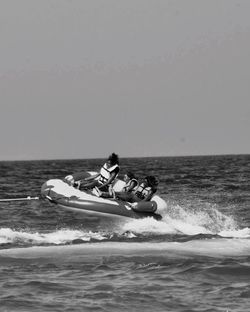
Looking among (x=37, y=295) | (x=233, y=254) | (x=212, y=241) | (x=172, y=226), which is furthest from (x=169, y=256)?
(x=172, y=226)

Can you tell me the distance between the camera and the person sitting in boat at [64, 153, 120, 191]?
19.2m

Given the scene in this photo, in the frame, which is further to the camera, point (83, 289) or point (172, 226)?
point (172, 226)

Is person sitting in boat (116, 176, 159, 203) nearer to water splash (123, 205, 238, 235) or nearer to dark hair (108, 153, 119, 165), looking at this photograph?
water splash (123, 205, 238, 235)

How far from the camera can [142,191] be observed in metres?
19.3

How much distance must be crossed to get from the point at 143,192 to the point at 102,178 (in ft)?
3.71

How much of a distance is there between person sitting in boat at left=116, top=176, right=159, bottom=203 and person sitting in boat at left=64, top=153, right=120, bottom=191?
1.84ft

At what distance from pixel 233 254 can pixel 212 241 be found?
5.85 feet

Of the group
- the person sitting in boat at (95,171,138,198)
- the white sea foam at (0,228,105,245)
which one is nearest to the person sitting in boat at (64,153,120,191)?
the person sitting in boat at (95,171,138,198)

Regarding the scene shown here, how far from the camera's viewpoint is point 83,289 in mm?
10953

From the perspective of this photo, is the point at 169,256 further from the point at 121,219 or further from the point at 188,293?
the point at 121,219

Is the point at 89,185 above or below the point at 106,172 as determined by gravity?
below

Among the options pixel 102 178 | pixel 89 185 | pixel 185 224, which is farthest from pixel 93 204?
pixel 185 224

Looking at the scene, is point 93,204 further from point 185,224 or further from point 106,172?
point 185,224

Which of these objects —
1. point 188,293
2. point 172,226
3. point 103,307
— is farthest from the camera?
point 172,226
